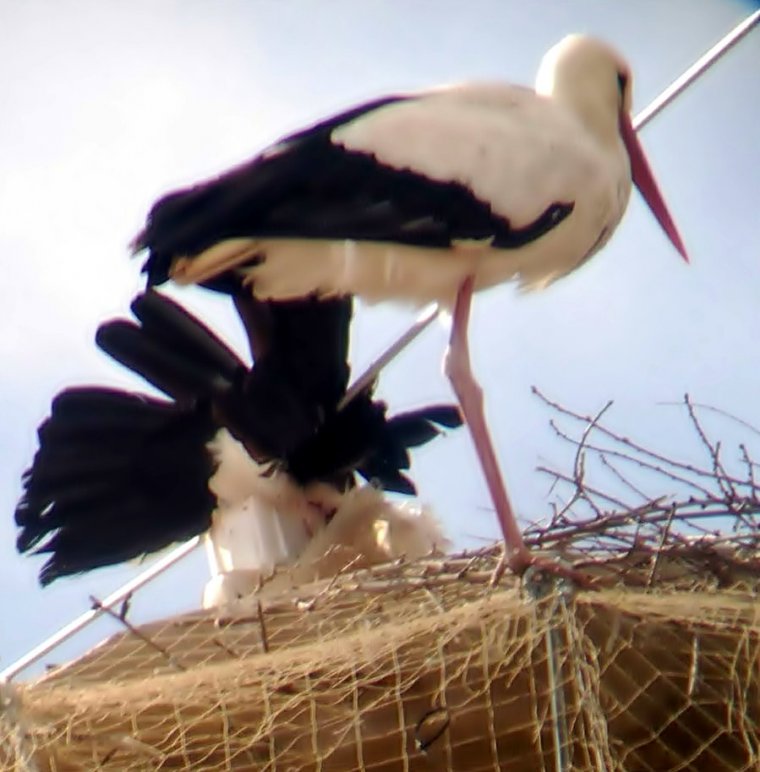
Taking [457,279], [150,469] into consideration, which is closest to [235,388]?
[150,469]

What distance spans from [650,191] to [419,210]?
2.31 ft

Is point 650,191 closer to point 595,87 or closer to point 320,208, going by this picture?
point 595,87

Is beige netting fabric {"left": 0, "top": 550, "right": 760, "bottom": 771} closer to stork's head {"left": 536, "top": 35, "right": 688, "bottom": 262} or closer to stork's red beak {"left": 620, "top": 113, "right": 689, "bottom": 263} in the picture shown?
stork's head {"left": 536, "top": 35, "right": 688, "bottom": 262}

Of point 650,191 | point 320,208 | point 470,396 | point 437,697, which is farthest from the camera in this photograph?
point 650,191

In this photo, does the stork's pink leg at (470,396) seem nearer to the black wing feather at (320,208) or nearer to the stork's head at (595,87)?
the black wing feather at (320,208)

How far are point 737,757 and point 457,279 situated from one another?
824 millimetres

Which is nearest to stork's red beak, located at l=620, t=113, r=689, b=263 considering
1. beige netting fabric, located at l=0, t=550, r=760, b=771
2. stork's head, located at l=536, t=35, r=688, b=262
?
stork's head, located at l=536, t=35, r=688, b=262

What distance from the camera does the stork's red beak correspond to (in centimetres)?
350

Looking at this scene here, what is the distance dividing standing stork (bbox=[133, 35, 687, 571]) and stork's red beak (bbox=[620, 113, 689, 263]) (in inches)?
8.7

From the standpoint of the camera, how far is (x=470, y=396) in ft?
10.7

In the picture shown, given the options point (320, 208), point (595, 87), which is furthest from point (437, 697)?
point (595, 87)

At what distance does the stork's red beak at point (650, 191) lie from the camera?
11.5 feet

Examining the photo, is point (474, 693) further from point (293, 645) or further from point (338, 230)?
point (338, 230)

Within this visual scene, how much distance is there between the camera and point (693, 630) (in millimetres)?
2621
